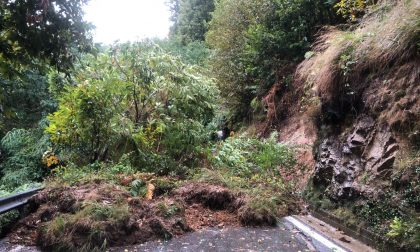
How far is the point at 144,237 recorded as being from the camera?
5000mm

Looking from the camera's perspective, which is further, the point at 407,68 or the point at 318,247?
the point at 407,68

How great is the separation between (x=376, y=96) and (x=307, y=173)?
9.50 feet

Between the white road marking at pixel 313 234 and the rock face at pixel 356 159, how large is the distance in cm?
73

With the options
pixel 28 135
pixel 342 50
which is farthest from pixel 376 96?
pixel 28 135

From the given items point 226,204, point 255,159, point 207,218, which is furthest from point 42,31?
point 255,159

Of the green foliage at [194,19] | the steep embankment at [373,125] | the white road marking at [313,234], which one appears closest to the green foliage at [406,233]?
the steep embankment at [373,125]

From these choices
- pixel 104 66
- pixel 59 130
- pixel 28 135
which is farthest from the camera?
pixel 28 135

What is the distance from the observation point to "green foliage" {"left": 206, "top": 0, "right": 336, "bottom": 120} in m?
11.4

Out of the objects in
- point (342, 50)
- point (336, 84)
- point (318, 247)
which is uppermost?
point (342, 50)

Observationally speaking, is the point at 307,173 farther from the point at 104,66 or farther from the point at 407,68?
the point at 104,66

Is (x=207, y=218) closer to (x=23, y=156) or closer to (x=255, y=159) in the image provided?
(x=255, y=159)

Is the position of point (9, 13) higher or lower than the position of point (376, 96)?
higher

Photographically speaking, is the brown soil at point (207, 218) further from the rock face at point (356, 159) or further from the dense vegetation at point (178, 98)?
the rock face at point (356, 159)

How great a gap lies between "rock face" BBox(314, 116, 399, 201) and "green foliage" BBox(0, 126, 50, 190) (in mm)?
10518
